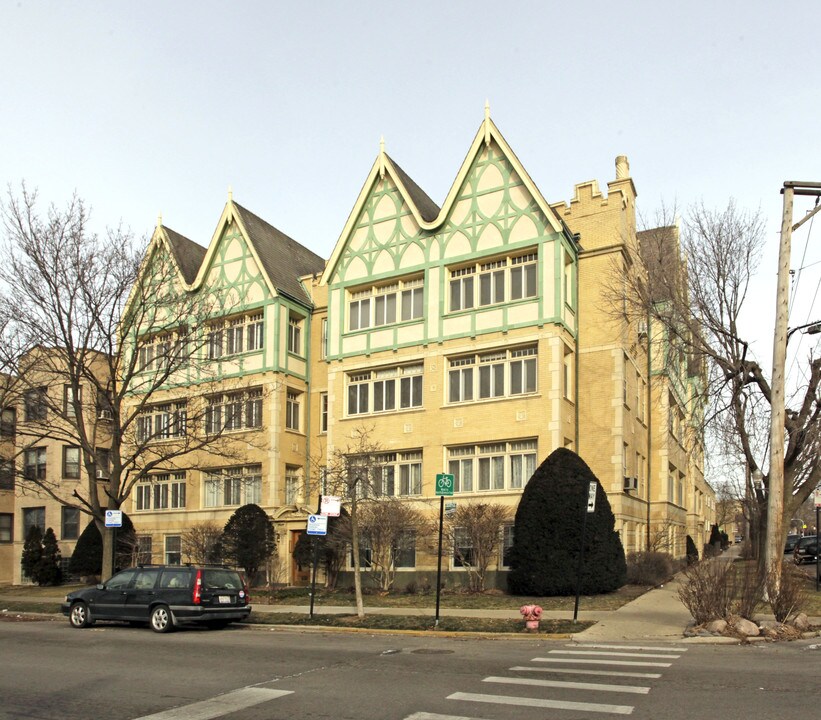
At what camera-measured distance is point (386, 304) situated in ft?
107

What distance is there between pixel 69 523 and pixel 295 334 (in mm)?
17073

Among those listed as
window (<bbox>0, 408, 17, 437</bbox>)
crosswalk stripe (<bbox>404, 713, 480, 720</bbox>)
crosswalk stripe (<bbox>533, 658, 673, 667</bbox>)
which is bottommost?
crosswalk stripe (<bbox>533, 658, 673, 667</bbox>)

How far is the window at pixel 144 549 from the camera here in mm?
36812

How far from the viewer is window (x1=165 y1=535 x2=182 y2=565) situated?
3630 cm

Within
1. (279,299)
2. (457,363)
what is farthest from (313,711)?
(279,299)

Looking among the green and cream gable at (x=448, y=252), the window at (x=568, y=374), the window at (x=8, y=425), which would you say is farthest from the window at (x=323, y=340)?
the window at (x=8, y=425)

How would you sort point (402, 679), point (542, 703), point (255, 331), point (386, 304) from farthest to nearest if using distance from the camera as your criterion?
point (255, 331), point (386, 304), point (402, 679), point (542, 703)

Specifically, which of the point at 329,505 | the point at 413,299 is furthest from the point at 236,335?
the point at 329,505

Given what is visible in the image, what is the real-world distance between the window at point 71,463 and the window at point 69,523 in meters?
1.65

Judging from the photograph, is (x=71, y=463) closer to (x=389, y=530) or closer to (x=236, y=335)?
(x=236, y=335)

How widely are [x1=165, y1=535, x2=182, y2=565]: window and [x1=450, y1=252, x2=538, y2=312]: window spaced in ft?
51.6

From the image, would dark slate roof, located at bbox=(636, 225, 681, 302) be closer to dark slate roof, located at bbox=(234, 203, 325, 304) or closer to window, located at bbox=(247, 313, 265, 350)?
dark slate roof, located at bbox=(234, 203, 325, 304)

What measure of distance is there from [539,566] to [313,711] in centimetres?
1558

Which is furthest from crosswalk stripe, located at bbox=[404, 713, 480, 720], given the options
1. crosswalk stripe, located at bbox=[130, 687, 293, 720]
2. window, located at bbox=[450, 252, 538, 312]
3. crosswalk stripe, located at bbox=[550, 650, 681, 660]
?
window, located at bbox=[450, 252, 538, 312]
